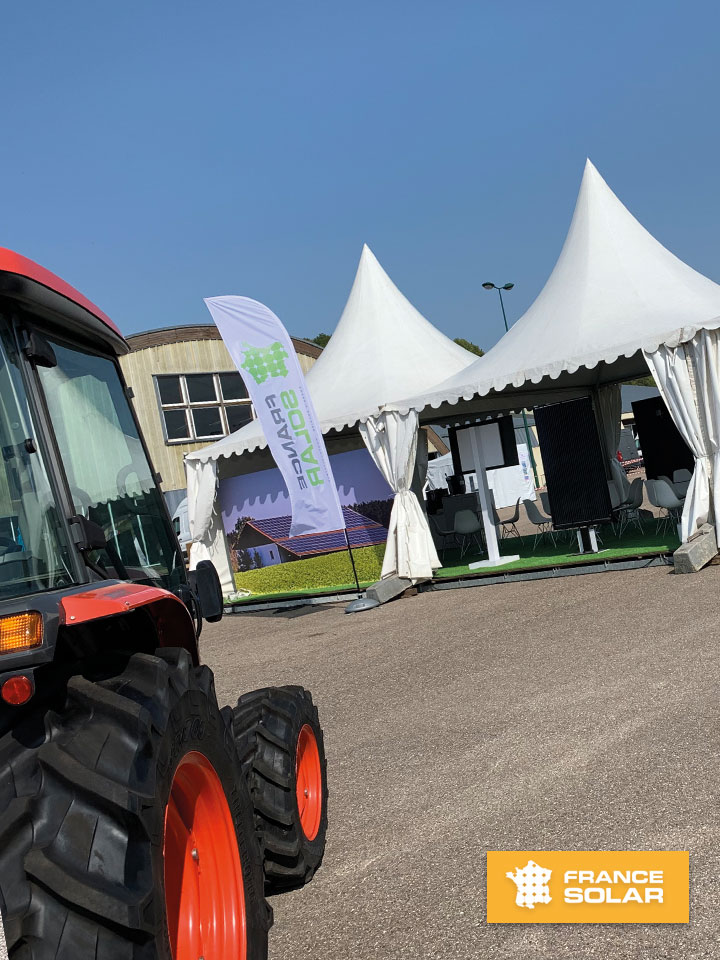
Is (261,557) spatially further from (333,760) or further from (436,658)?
(333,760)

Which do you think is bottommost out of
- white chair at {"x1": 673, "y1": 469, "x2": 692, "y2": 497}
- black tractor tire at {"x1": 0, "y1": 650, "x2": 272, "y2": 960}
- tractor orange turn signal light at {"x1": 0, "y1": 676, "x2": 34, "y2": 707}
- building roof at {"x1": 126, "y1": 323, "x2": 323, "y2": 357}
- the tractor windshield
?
white chair at {"x1": 673, "y1": 469, "x2": 692, "y2": 497}

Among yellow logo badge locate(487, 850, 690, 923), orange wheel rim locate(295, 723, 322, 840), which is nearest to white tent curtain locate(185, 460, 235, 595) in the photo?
orange wheel rim locate(295, 723, 322, 840)

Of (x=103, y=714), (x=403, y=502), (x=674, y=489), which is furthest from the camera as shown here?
(x=674, y=489)

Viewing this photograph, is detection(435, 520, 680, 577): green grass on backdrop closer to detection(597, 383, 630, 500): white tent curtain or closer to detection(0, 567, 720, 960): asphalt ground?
detection(597, 383, 630, 500): white tent curtain

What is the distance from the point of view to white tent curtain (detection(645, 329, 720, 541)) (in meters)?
10.2

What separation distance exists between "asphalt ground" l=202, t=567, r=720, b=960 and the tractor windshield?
1.55 m

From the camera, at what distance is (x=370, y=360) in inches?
590

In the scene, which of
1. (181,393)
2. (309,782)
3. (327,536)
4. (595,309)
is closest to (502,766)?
(309,782)

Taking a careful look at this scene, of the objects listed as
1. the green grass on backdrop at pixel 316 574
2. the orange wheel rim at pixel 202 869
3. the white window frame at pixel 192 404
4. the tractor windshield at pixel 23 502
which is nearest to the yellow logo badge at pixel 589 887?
the orange wheel rim at pixel 202 869

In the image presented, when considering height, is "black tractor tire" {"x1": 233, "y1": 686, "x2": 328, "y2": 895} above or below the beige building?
below

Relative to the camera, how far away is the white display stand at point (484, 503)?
44.4 ft

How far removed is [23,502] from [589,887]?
212cm

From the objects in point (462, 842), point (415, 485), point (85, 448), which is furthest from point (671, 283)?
point (85, 448)

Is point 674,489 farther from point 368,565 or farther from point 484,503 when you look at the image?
point 368,565
